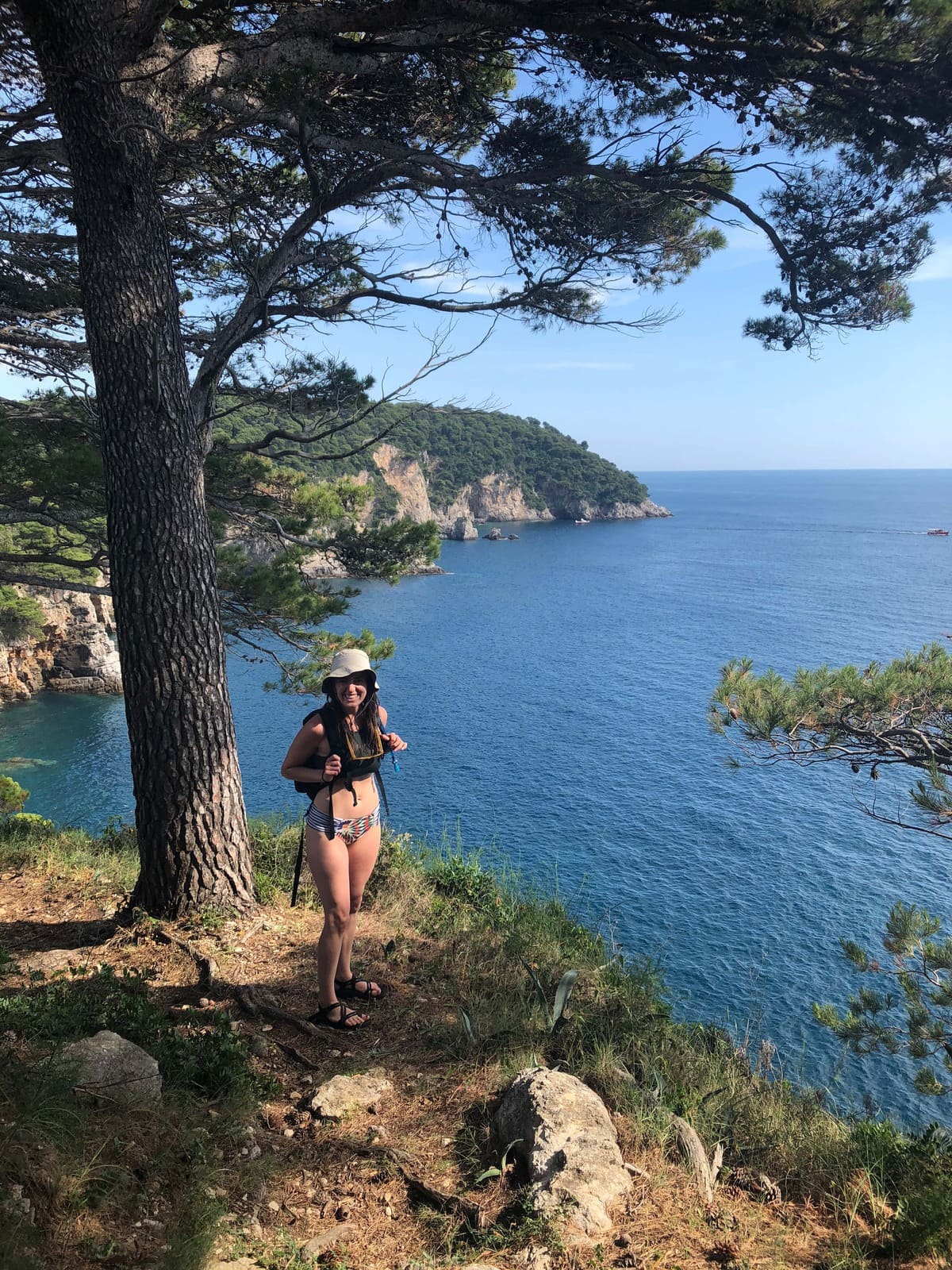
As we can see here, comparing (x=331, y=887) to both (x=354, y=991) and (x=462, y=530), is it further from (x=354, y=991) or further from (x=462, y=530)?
(x=462, y=530)

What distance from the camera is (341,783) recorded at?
2951 mm

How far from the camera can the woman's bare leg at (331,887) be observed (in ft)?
9.58

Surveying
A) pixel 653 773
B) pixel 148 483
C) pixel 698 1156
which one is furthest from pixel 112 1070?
pixel 653 773

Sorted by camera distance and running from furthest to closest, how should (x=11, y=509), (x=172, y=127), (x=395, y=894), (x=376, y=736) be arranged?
1. (x=11, y=509)
2. (x=395, y=894)
3. (x=172, y=127)
4. (x=376, y=736)

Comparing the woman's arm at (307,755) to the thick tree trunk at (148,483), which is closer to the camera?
the woman's arm at (307,755)

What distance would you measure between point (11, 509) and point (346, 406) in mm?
3169

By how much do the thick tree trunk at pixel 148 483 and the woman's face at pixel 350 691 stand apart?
3.69 ft

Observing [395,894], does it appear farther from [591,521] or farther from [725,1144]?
[591,521]

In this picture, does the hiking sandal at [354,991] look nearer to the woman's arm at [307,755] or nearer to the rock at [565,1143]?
the rock at [565,1143]

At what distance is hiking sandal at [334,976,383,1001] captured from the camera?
3.39 m

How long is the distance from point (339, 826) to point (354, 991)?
989 millimetres

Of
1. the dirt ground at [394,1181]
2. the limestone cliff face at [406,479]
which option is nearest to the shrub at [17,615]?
the dirt ground at [394,1181]

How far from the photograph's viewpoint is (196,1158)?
2.19 m

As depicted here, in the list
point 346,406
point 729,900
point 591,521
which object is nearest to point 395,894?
point 346,406
